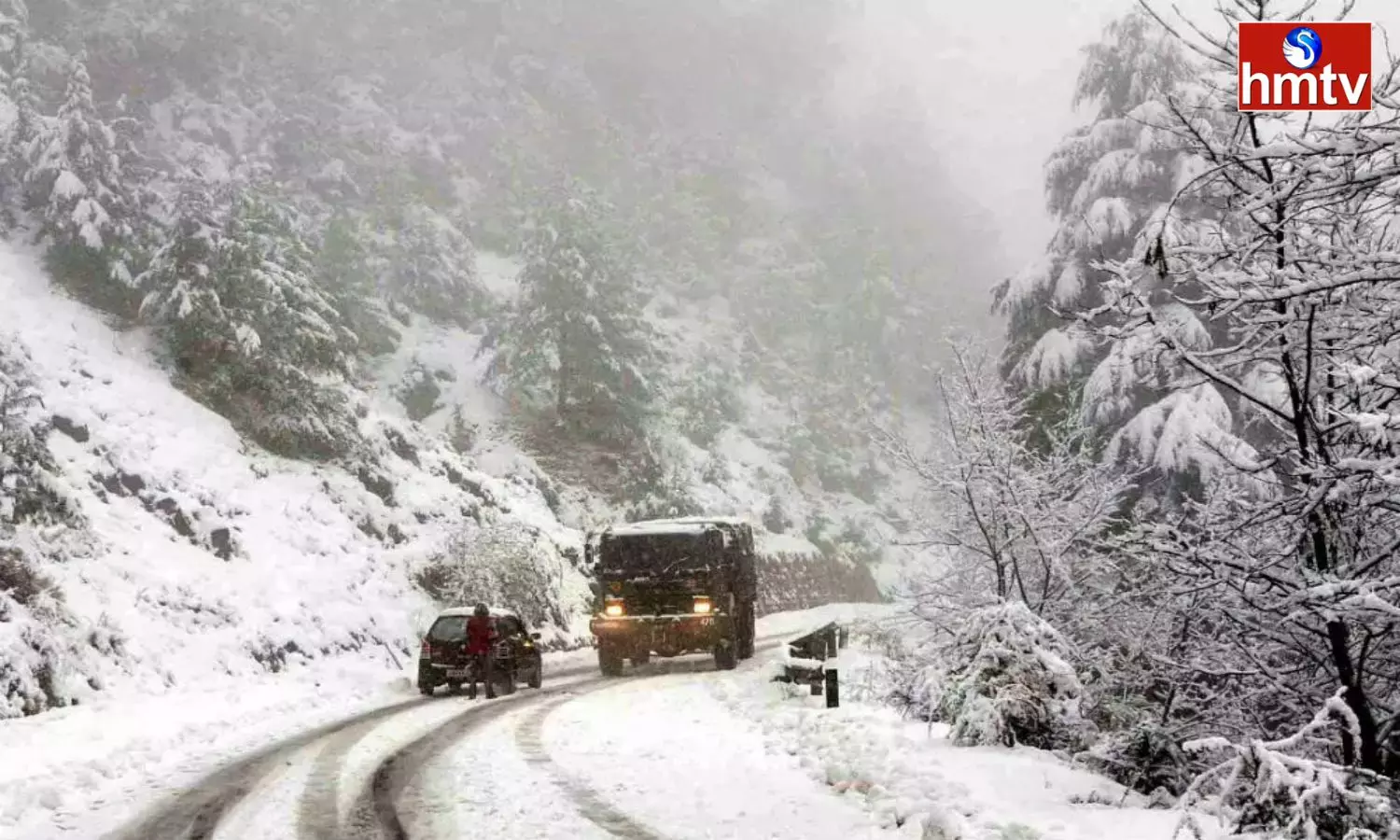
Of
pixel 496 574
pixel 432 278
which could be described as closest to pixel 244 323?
pixel 496 574

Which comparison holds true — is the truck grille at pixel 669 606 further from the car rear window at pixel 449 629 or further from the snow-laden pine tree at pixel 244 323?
the snow-laden pine tree at pixel 244 323

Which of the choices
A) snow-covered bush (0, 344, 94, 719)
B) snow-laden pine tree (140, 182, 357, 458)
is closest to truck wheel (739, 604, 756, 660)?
snow-laden pine tree (140, 182, 357, 458)

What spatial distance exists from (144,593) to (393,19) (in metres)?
58.5

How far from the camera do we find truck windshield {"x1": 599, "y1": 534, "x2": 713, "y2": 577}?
21.0 metres

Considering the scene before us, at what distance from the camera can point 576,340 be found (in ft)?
129

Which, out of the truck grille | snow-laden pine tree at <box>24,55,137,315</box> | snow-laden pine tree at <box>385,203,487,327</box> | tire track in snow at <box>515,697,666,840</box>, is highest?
snow-laden pine tree at <box>385,203,487,327</box>

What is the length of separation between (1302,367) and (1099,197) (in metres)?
→ 13.2

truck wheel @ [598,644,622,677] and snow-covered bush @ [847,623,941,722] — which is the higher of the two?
snow-covered bush @ [847,623,941,722]

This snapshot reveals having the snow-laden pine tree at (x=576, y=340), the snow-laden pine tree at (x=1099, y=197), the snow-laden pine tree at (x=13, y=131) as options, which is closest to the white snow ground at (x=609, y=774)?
the snow-laden pine tree at (x=1099, y=197)

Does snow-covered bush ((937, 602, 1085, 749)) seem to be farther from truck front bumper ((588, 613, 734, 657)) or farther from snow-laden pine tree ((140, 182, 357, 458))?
snow-laden pine tree ((140, 182, 357, 458))

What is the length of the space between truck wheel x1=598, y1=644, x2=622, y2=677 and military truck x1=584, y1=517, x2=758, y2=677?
19 millimetres

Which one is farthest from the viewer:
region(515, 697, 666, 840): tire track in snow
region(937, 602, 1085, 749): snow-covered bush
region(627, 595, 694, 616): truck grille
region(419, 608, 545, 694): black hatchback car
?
region(627, 595, 694, 616): truck grille

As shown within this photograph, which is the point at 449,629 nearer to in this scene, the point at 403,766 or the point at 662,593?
the point at 662,593

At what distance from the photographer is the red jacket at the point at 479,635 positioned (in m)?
17.4
